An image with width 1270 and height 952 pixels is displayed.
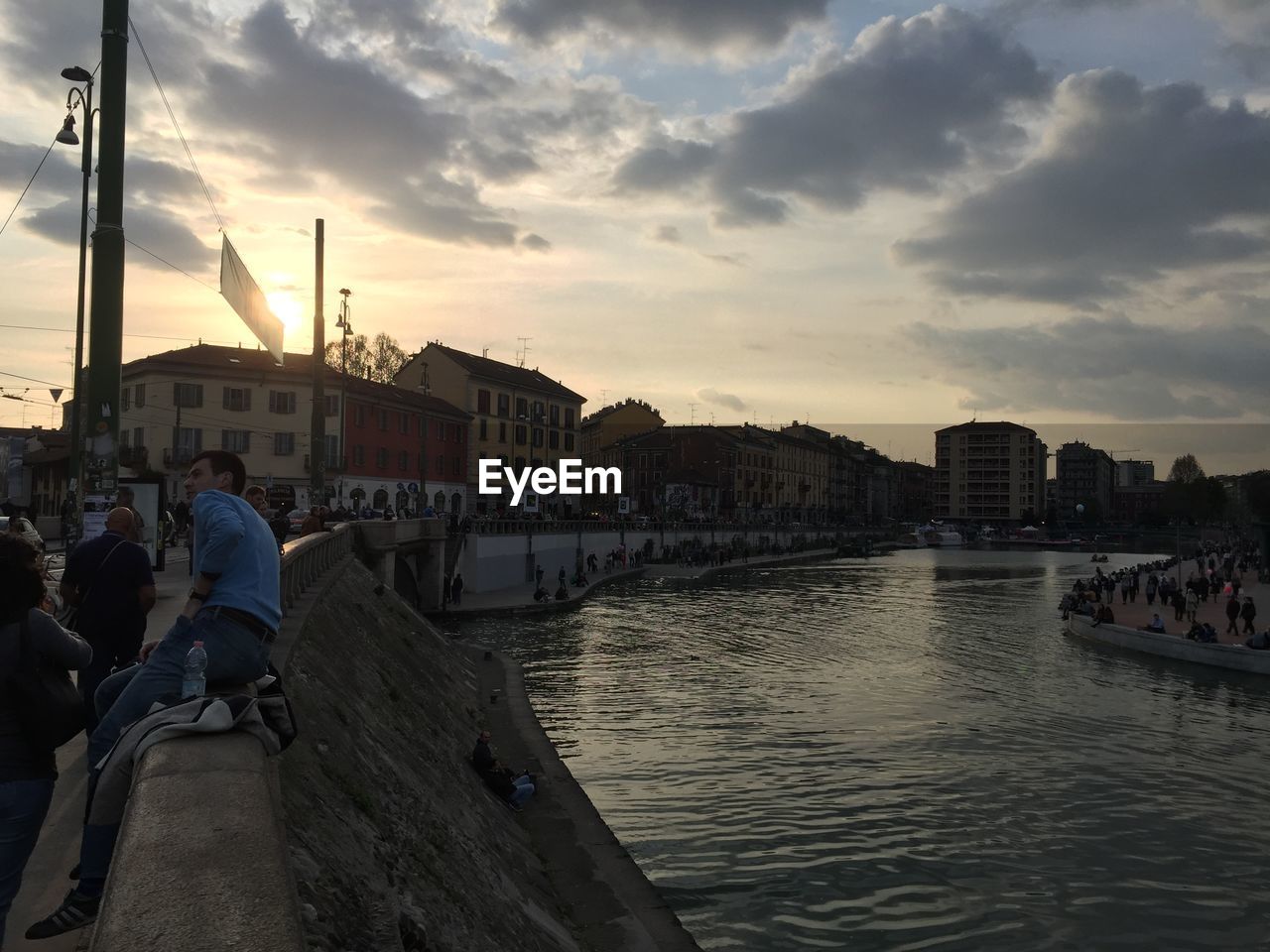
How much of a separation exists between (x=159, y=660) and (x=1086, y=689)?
34.2 m

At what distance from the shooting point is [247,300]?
29.5 feet

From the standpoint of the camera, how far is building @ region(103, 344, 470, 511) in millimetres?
57969

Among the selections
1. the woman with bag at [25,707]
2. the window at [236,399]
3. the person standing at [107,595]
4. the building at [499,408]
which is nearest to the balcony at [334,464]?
the window at [236,399]

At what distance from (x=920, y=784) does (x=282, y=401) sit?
51.0 m

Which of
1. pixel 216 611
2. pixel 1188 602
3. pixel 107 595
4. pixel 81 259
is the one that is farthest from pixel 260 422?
pixel 216 611

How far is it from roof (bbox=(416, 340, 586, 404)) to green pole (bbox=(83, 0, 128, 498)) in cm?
7698

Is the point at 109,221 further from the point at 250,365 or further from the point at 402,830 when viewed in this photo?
the point at 250,365

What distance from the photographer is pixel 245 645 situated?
5371mm

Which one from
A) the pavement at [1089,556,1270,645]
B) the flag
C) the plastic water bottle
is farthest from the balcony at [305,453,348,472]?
the plastic water bottle

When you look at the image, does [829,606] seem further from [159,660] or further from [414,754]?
[159,660]

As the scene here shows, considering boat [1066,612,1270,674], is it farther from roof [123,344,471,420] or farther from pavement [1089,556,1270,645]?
roof [123,344,471,420]

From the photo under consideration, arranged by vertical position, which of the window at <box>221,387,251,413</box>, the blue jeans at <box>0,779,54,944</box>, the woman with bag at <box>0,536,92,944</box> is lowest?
the blue jeans at <box>0,779,54,944</box>

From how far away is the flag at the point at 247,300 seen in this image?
848cm

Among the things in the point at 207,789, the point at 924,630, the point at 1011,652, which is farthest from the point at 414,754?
the point at 924,630
